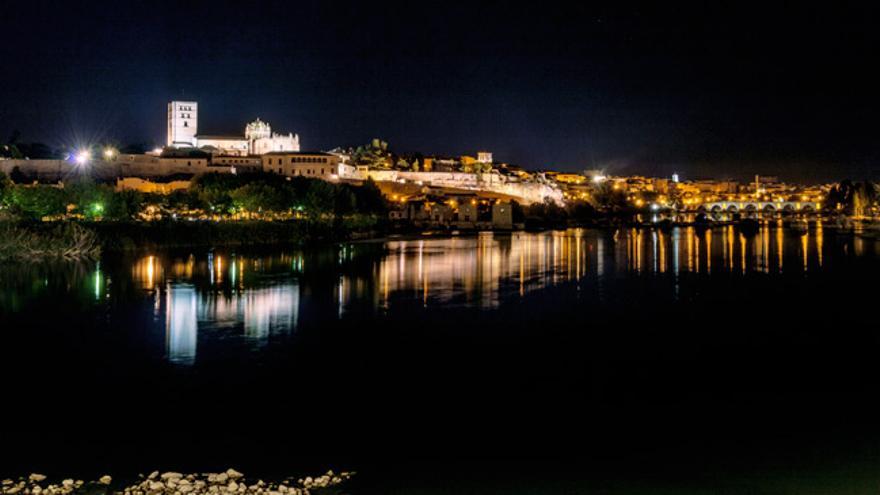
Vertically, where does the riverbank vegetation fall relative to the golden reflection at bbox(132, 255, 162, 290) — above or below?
above

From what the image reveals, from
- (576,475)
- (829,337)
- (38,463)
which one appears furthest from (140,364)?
(829,337)

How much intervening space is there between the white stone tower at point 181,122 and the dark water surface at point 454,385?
6541cm

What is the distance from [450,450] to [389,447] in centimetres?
48

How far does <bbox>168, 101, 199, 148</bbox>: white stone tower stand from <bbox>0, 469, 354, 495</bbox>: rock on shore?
78.0 metres

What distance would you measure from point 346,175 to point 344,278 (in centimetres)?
5464

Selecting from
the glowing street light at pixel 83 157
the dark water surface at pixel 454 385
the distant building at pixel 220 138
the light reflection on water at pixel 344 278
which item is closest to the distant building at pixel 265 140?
the distant building at pixel 220 138

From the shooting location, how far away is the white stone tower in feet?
259

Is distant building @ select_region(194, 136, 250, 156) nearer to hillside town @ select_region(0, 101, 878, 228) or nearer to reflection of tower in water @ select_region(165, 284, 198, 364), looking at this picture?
hillside town @ select_region(0, 101, 878, 228)

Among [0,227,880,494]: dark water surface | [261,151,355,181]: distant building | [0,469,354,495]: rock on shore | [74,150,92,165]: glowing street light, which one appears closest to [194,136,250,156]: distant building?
[261,151,355,181]: distant building

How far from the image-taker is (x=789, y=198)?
141 m

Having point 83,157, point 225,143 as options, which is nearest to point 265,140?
point 225,143

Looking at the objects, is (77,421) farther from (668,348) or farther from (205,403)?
(668,348)

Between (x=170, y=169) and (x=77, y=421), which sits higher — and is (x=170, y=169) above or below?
above

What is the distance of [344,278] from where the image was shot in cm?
1942
